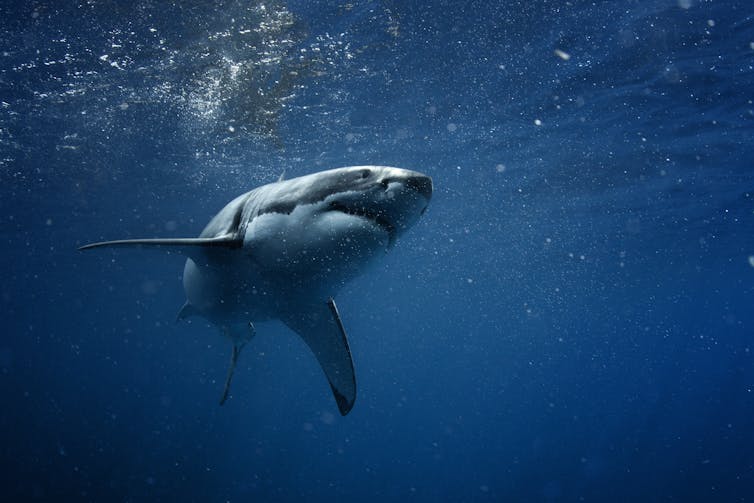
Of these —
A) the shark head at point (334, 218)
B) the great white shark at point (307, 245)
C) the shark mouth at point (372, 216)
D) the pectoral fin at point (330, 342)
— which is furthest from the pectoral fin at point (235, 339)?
the shark mouth at point (372, 216)

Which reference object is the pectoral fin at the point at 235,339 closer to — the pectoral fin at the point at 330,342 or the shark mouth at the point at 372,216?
the pectoral fin at the point at 330,342

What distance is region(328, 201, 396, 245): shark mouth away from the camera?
2.82m

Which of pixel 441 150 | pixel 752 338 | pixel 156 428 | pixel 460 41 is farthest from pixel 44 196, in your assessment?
pixel 752 338

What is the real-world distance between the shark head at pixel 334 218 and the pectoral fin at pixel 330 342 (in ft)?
2.69

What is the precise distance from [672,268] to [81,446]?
159ft

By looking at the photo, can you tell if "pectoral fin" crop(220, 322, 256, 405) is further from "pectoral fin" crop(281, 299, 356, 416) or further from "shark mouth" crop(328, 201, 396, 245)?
"shark mouth" crop(328, 201, 396, 245)

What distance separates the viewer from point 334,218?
3002mm

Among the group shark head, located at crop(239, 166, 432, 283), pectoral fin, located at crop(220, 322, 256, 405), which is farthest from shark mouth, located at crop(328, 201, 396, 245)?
pectoral fin, located at crop(220, 322, 256, 405)

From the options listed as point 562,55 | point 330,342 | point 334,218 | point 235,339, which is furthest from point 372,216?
point 562,55

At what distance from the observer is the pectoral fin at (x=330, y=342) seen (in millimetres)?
4320

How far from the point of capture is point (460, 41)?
34.0 feet

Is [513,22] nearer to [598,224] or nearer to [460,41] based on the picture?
[460,41]

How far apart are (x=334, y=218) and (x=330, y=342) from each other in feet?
6.35

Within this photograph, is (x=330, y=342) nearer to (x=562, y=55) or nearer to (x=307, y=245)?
(x=307, y=245)
